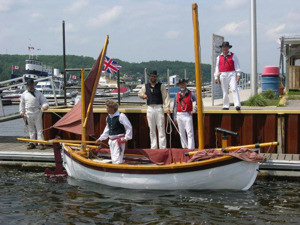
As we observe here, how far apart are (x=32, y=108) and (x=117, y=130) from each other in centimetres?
378

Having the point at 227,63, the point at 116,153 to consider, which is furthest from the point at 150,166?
the point at 227,63

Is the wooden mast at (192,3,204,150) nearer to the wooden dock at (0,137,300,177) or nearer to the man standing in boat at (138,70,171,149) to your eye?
the man standing in boat at (138,70,171,149)

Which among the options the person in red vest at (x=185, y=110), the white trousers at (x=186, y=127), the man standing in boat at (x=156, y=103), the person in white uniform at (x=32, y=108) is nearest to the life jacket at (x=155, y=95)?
the man standing in boat at (x=156, y=103)

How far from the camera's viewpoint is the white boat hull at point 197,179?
29.4 ft

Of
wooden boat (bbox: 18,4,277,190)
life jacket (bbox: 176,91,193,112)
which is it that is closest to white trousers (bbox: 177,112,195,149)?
life jacket (bbox: 176,91,193,112)

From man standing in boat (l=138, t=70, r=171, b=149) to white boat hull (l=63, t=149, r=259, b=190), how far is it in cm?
197

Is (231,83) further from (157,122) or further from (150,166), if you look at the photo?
(150,166)

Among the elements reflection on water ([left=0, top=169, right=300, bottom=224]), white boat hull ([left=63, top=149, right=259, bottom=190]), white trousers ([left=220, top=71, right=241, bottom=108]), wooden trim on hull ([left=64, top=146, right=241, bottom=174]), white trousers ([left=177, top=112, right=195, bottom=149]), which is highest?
white trousers ([left=220, top=71, right=241, bottom=108])

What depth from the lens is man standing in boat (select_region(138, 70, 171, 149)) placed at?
11.0m

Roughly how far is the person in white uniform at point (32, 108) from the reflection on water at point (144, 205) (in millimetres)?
2595

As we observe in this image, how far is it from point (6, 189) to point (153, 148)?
12.4ft

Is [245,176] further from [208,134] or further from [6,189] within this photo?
[6,189]

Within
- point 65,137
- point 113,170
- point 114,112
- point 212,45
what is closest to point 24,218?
point 113,170

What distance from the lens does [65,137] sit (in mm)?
13250
